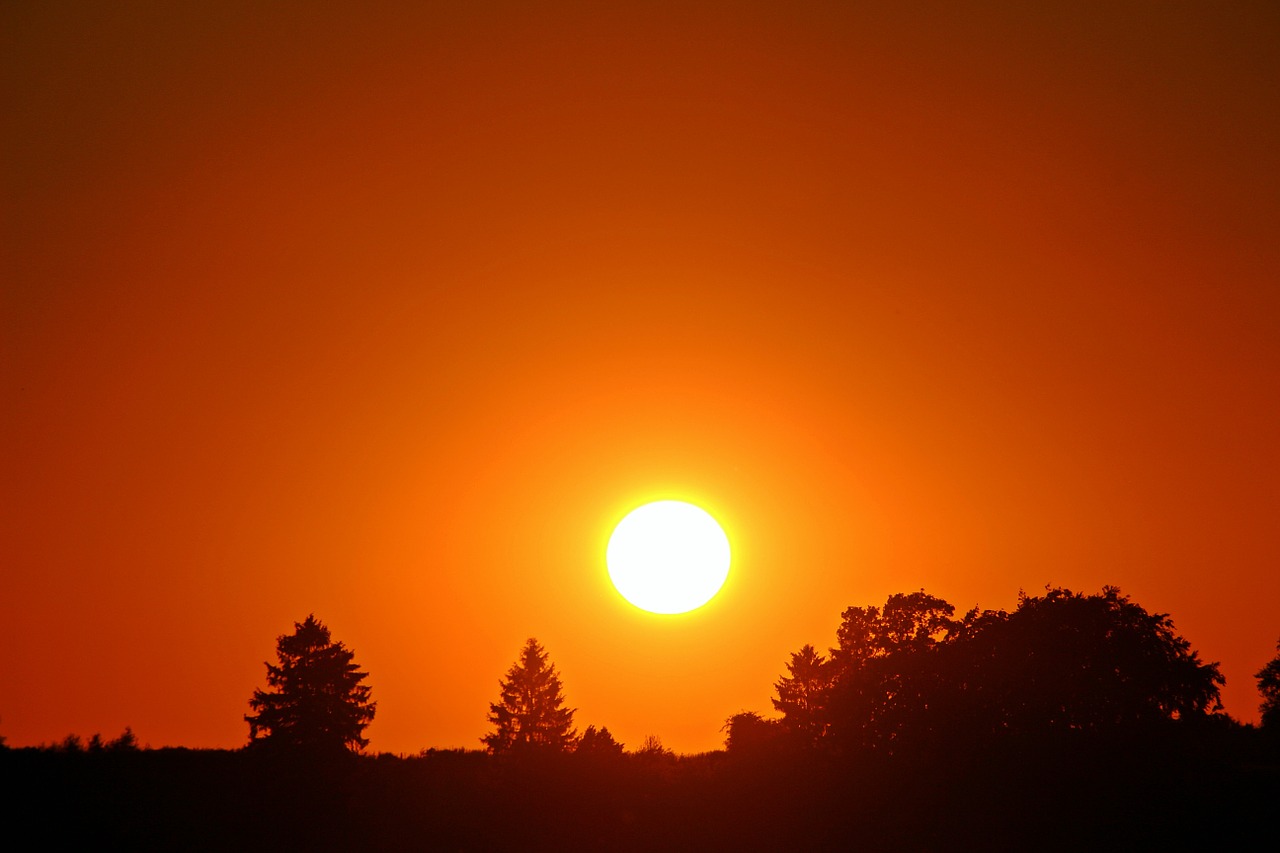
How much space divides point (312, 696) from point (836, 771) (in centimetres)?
2856

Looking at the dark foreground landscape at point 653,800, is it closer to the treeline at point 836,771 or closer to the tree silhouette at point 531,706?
the treeline at point 836,771

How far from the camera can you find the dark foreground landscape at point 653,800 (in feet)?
128

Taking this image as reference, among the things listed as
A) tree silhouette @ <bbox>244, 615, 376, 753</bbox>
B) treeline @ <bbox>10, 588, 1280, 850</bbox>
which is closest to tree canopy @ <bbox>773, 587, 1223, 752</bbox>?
treeline @ <bbox>10, 588, 1280, 850</bbox>

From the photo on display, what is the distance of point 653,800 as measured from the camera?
44.2 m

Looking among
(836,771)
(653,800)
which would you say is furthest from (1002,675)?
(653,800)

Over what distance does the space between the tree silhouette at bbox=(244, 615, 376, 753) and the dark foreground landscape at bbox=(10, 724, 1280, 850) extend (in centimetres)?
784

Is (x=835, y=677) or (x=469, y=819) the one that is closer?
(x=469, y=819)

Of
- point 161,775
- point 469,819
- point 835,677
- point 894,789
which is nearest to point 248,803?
point 161,775

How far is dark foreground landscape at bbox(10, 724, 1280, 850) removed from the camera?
128 ft

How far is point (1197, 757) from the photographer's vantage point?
46.9m

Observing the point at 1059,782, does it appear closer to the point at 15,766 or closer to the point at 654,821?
the point at 654,821

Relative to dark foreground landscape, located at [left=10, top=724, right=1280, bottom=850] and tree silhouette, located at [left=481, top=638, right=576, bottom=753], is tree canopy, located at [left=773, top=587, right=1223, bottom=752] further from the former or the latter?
tree silhouette, located at [left=481, top=638, right=576, bottom=753]

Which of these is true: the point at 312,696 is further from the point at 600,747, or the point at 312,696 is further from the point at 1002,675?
the point at 1002,675

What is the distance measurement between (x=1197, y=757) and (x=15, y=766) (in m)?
50.4
